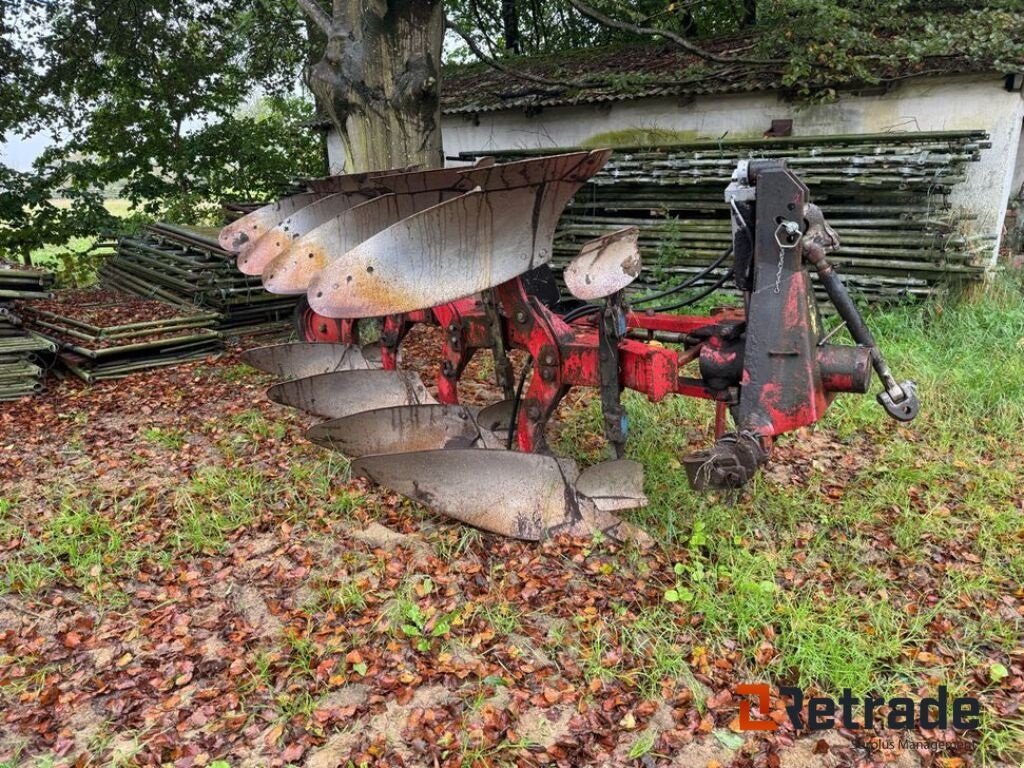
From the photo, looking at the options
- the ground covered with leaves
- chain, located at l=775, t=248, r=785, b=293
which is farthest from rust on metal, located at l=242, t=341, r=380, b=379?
chain, located at l=775, t=248, r=785, b=293

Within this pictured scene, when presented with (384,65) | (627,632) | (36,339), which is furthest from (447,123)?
(627,632)

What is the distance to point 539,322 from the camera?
9.57 ft

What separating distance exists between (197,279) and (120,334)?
949mm

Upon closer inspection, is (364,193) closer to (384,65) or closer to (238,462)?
(238,462)

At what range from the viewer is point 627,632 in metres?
2.47

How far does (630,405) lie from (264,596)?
2.45m

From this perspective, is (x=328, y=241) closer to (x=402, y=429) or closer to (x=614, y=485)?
(x=402, y=429)

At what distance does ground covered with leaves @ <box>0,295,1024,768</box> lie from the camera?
2.09 meters

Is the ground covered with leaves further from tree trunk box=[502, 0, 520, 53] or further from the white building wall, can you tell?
tree trunk box=[502, 0, 520, 53]

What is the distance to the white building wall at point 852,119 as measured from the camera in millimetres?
6762

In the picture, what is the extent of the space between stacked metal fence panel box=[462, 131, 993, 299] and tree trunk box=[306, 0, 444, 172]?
277cm

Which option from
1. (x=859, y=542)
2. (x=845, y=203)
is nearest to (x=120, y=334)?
(x=859, y=542)

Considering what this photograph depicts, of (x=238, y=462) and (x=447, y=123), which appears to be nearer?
(x=238, y=462)

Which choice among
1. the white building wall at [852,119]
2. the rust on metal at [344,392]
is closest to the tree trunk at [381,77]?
the rust on metal at [344,392]
